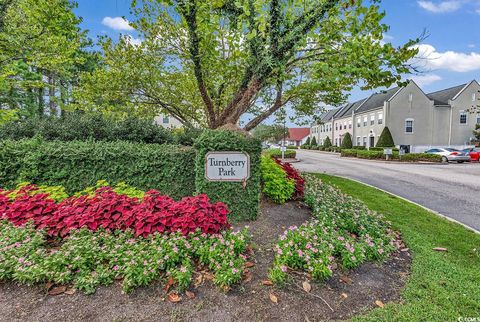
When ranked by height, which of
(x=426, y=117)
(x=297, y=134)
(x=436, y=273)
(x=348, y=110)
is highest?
(x=348, y=110)

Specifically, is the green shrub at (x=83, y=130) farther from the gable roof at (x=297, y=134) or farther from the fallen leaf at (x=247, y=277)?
the gable roof at (x=297, y=134)

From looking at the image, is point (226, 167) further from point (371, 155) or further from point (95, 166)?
point (371, 155)

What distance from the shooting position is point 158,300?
7.48 ft

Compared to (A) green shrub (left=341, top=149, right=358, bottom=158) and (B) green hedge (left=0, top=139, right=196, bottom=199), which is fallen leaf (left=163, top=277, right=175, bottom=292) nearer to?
(B) green hedge (left=0, top=139, right=196, bottom=199)

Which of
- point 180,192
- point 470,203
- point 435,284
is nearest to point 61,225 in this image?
point 180,192

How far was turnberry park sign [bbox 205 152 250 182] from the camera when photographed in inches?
168

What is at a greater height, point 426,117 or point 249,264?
A: point 426,117

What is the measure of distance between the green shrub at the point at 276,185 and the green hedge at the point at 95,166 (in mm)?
1508

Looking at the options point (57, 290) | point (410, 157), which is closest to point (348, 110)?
point (410, 157)

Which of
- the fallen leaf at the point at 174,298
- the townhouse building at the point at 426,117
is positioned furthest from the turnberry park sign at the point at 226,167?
the townhouse building at the point at 426,117

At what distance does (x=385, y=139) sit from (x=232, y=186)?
29.5m

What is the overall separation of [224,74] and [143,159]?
13.8 feet

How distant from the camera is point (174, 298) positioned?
7.50 feet

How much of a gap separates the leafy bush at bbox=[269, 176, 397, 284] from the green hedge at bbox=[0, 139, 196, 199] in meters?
2.51
